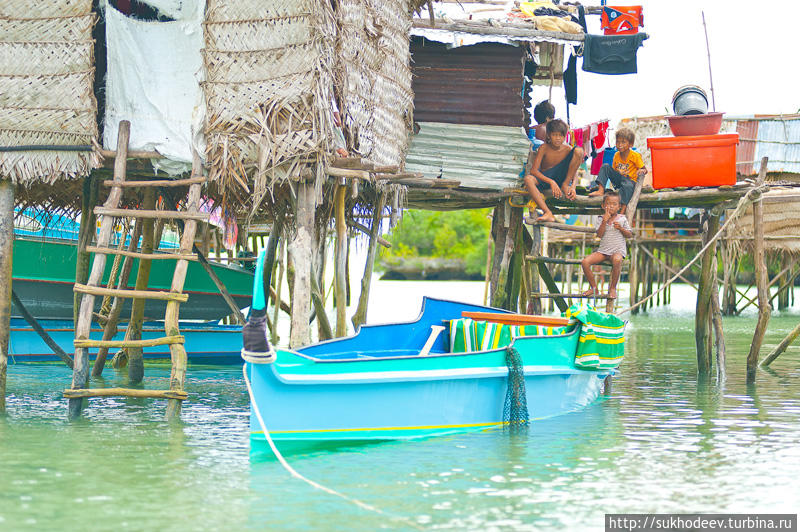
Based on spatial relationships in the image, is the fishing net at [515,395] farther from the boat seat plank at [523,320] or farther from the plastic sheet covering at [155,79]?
the plastic sheet covering at [155,79]

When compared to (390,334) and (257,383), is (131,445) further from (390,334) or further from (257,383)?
(390,334)

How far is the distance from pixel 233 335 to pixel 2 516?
8.98 m

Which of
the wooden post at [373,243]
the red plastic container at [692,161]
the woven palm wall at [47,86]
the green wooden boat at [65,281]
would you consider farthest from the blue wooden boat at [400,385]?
the green wooden boat at [65,281]

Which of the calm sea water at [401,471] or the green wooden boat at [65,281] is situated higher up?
the green wooden boat at [65,281]

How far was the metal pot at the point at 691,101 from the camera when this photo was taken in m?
11.0

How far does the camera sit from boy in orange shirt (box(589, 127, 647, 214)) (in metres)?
11.4

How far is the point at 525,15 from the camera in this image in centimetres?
1248

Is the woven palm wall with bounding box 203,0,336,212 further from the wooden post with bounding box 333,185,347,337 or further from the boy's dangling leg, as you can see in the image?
the boy's dangling leg

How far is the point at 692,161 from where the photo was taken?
11156 millimetres

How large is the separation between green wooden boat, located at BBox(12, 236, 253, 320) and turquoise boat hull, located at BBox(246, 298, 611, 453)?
6019 mm

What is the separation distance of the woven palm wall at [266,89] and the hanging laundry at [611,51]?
495 centimetres

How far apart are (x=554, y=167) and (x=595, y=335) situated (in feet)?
10.1

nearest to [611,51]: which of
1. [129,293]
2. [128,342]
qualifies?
[129,293]

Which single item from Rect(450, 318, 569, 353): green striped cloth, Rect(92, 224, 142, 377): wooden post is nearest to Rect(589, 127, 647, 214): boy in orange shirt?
Rect(450, 318, 569, 353): green striped cloth
